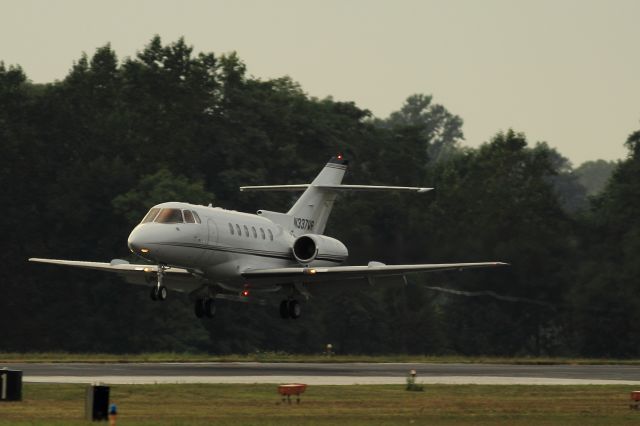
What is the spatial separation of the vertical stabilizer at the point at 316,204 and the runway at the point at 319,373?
5180 millimetres

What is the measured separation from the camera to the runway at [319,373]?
36.6 metres

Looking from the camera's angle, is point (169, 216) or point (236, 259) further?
point (236, 259)

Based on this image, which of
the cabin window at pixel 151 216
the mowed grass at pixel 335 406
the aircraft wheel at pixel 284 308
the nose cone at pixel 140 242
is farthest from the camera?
the aircraft wheel at pixel 284 308

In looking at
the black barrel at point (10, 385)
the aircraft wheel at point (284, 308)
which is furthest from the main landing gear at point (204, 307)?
the black barrel at point (10, 385)

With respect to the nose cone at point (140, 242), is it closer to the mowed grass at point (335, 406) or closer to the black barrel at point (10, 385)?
the mowed grass at point (335, 406)

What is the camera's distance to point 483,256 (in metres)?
55.4

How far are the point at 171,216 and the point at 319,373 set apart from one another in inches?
Result: 239

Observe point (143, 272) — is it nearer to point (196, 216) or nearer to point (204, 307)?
point (204, 307)

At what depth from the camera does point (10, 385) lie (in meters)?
29.7

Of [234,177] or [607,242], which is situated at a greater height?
[234,177]

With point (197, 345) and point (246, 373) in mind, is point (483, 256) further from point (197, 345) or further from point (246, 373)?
point (197, 345)

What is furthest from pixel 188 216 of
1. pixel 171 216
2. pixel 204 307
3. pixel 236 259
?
pixel 204 307

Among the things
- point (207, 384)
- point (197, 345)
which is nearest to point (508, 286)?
point (197, 345)

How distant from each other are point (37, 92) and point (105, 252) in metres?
14.1
